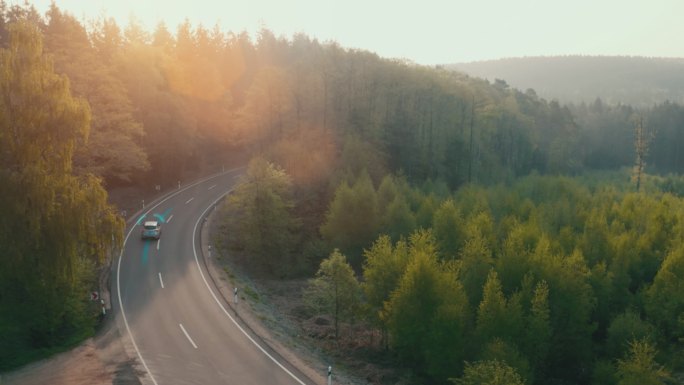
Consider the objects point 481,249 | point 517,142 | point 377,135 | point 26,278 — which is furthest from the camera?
point 517,142

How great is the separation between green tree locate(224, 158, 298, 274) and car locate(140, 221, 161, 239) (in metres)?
7.43

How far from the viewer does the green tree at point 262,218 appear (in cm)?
4931

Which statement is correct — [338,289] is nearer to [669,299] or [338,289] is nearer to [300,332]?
[300,332]

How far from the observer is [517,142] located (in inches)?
4921

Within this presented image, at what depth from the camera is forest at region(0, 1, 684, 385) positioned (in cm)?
2362

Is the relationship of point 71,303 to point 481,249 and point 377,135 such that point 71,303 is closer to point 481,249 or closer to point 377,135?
point 481,249

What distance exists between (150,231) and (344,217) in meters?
20.2

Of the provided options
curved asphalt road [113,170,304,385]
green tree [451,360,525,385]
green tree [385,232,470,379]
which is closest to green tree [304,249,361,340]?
green tree [385,232,470,379]

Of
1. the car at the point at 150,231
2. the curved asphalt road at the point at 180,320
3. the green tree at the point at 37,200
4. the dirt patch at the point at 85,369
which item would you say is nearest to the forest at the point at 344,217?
the green tree at the point at 37,200

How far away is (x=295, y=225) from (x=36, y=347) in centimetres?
3026

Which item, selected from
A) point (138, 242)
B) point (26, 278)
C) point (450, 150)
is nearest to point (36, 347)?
point (26, 278)

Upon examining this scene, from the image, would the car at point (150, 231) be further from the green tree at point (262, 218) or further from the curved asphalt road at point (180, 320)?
the green tree at point (262, 218)

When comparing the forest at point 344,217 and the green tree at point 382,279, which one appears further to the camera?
the green tree at point 382,279

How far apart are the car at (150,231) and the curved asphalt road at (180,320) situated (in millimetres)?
565
